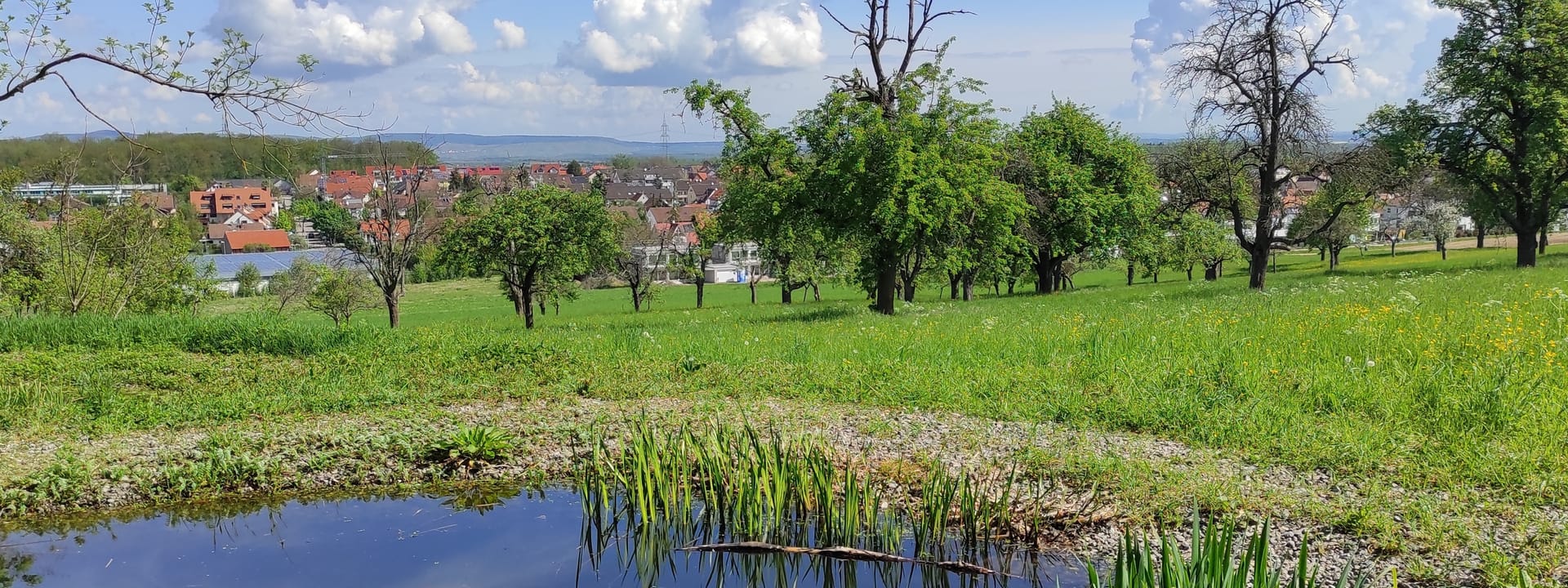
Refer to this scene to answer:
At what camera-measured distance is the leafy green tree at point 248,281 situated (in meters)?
83.1

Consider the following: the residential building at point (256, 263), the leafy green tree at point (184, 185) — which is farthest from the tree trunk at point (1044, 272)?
the leafy green tree at point (184, 185)

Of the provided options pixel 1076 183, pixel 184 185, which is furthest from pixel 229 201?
pixel 1076 183

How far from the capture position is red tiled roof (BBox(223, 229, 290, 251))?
407ft

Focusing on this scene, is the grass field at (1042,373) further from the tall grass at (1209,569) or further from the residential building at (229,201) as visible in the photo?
the residential building at (229,201)

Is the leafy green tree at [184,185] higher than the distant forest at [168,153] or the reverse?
higher

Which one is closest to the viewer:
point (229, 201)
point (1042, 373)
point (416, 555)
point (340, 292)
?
point (416, 555)

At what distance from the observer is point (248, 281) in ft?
272

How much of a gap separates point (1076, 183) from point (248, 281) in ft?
241

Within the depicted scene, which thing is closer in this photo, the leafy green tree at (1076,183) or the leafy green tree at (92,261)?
the leafy green tree at (92,261)

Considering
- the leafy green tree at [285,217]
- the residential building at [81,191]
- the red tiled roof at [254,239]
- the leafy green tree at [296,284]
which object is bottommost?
the leafy green tree at [296,284]

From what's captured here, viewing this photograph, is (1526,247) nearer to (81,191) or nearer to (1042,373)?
(1042,373)

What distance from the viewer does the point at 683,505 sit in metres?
8.16

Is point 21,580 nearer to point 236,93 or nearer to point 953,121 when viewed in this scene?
point 236,93

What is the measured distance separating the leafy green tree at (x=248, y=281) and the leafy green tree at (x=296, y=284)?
19.1 meters
